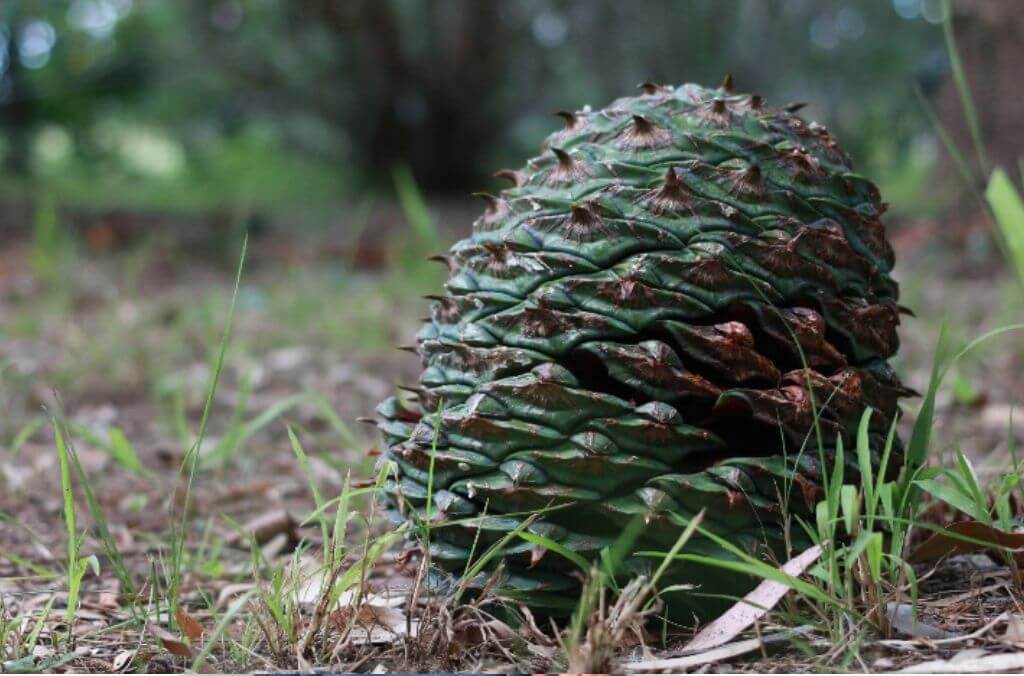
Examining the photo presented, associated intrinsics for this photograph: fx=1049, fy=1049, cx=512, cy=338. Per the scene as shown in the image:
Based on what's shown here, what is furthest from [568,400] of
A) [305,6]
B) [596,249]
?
[305,6]

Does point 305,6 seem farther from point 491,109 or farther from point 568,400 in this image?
point 568,400

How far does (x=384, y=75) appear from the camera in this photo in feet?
22.0

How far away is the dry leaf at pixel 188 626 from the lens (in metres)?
1.11

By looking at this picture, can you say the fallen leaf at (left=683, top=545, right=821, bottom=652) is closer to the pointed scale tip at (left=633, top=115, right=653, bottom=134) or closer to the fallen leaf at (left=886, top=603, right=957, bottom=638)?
the fallen leaf at (left=886, top=603, right=957, bottom=638)

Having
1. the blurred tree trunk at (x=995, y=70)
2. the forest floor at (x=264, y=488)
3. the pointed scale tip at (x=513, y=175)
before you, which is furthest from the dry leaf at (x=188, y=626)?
the blurred tree trunk at (x=995, y=70)

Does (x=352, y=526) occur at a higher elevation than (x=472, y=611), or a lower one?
higher

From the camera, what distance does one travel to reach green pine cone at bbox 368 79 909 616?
3.57 feet

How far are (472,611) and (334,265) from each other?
4.60 m

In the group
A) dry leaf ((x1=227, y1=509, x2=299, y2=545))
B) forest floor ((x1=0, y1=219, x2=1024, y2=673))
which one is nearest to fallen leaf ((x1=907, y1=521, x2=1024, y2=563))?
forest floor ((x1=0, y1=219, x2=1024, y2=673))

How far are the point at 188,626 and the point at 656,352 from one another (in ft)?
1.90

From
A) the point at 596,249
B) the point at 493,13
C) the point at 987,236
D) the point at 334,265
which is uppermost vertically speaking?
the point at 493,13

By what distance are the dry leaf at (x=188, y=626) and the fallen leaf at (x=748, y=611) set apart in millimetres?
519

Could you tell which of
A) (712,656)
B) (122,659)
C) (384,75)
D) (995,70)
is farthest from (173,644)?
(384,75)

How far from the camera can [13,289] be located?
3922 millimetres
